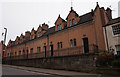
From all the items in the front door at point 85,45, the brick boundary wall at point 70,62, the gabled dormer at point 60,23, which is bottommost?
the brick boundary wall at point 70,62

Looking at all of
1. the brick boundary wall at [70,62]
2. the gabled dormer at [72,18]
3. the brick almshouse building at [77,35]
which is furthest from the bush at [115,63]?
the gabled dormer at [72,18]

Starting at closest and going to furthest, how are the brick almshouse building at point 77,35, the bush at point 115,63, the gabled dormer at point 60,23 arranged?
the bush at point 115,63, the brick almshouse building at point 77,35, the gabled dormer at point 60,23

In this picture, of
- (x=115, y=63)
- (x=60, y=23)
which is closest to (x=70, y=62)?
(x=115, y=63)

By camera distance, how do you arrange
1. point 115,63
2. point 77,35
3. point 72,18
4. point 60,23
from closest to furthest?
1. point 115,63
2. point 77,35
3. point 72,18
4. point 60,23

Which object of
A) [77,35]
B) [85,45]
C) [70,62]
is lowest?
[70,62]

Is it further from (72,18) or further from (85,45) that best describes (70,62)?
(72,18)

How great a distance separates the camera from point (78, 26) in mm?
18516

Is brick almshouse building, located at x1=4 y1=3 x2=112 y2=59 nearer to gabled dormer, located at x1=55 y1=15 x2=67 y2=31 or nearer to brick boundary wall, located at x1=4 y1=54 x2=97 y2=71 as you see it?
gabled dormer, located at x1=55 y1=15 x2=67 y2=31

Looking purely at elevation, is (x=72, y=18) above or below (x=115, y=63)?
above

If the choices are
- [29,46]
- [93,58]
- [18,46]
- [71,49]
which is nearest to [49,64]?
[71,49]

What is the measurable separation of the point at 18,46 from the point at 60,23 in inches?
677

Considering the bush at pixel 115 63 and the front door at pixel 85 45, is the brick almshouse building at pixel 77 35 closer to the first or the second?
the front door at pixel 85 45

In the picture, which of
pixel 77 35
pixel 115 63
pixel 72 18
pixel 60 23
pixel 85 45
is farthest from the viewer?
pixel 60 23

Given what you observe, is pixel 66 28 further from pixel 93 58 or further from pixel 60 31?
pixel 93 58
